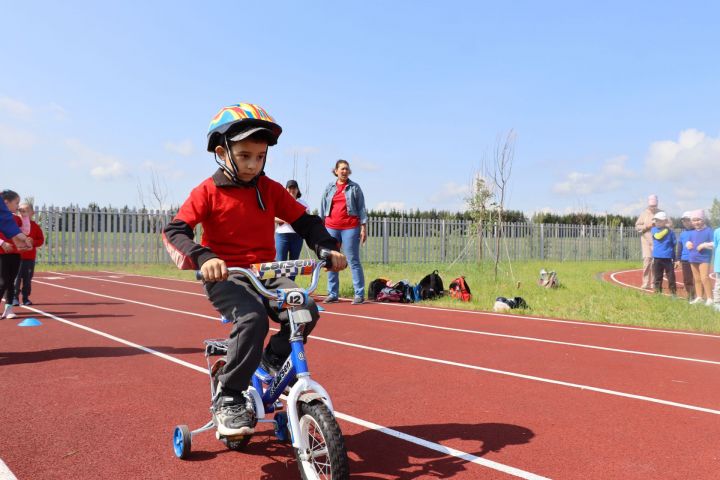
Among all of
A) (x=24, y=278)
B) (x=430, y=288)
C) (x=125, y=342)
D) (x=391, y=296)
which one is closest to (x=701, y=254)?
(x=430, y=288)

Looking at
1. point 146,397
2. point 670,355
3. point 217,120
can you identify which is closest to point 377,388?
point 146,397

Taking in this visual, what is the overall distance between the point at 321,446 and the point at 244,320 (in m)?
0.73

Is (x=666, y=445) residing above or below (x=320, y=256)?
below

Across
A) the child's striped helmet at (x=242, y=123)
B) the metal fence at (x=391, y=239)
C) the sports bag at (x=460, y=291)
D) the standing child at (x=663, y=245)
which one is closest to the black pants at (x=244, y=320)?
the child's striped helmet at (x=242, y=123)

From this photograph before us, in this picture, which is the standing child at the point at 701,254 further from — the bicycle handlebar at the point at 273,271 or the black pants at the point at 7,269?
the black pants at the point at 7,269

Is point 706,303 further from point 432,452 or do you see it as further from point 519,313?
point 432,452

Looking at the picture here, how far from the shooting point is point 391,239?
26.3m

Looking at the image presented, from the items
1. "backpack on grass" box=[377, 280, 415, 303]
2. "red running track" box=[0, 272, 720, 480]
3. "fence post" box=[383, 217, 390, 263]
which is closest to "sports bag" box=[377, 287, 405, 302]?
"backpack on grass" box=[377, 280, 415, 303]

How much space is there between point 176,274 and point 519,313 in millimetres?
12643

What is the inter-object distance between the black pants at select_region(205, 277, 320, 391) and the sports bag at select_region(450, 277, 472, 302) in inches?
331

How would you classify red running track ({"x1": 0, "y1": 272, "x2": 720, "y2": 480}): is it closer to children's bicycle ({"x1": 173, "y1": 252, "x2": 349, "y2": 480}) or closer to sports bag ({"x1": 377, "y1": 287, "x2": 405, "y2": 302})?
children's bicycle ({"x1": 173, "y1": 252, "x2": 349, "y2": 480})

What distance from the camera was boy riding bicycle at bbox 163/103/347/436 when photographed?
119 inches

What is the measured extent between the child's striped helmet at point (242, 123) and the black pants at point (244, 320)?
0.77 meters

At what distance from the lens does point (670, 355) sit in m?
6.48
